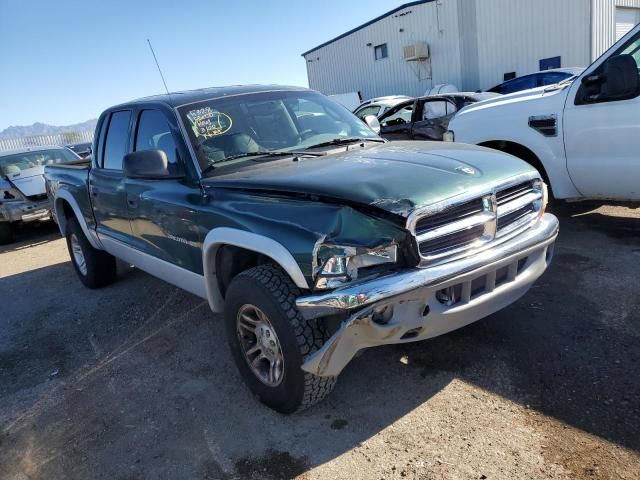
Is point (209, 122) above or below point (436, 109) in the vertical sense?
above

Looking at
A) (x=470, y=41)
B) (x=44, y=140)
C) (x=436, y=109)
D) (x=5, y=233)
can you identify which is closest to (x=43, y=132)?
(x=44, y=140)

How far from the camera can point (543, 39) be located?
16562 millimetres

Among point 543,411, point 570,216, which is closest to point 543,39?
point 570,216

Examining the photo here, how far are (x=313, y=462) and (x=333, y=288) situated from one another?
2.93ft

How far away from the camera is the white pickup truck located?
4.19 metres

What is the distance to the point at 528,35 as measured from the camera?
16.9 metres

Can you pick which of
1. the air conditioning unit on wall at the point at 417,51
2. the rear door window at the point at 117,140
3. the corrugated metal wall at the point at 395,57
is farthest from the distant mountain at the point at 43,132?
the rear door window at the point at 117,140

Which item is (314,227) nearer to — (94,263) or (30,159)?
(94,263)

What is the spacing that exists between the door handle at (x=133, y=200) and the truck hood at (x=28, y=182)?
256 inches

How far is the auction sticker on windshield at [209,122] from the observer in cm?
345

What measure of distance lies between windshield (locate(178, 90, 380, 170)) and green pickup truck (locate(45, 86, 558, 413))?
0.04 feet

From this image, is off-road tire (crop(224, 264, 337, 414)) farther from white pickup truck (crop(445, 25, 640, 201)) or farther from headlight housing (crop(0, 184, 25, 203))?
headlight housing (crop(0, 184, 25, 203))

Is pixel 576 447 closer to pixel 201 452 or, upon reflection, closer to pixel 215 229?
pixel 201 452

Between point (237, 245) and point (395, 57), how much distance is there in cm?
2112
